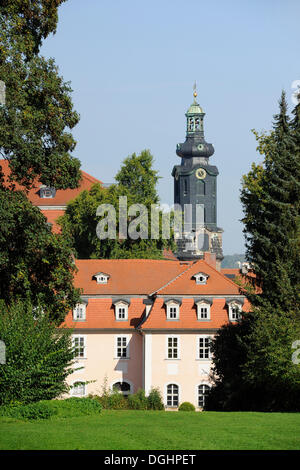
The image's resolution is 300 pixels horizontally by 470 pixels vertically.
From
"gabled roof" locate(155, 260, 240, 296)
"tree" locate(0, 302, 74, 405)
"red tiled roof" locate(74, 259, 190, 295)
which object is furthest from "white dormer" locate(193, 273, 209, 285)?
"tree" locate(0, 302, 74, 405)

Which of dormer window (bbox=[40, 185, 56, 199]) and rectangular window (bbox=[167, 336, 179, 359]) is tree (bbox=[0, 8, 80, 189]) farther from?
dormer window (bbox=[40, 185, 56, 199])

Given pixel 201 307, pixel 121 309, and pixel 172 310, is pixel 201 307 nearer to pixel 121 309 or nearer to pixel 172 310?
pixel 172 310

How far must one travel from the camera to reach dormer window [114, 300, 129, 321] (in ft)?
171

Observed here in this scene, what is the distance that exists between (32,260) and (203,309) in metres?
27.5

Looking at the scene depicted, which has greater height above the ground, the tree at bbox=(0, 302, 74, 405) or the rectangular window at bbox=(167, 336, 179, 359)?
the rectangular window at bbox=(167, 336, 179, 359)

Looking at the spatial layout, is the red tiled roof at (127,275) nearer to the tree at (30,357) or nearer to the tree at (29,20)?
the tree at (29,20)

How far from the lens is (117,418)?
64.7 feet

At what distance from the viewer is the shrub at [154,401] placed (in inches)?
1694

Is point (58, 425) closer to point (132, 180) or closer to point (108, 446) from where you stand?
point (108, 446)

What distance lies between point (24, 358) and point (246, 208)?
18034mm

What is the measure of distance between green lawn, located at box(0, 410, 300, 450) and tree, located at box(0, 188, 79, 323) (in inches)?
200

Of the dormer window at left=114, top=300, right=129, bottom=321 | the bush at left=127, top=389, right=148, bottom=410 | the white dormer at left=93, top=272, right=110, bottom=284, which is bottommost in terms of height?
the bush at left=127, top=389, right=148, bottom=410

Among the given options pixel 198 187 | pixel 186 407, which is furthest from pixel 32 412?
pixel 198 187

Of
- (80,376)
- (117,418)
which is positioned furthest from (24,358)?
(80,376)
